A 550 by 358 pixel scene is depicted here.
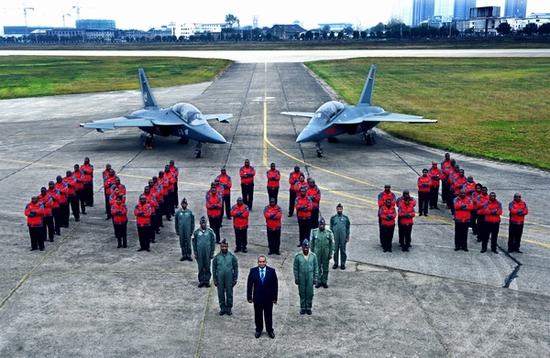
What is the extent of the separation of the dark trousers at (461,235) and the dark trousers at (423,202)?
270 cm

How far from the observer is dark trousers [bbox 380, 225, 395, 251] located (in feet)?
45.1

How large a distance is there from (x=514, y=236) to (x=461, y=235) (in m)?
1.26

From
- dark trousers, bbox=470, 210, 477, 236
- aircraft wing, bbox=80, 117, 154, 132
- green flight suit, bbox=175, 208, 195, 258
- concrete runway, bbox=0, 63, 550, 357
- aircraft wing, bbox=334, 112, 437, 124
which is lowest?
concrete runway, bbox=0, 63, 550, 357

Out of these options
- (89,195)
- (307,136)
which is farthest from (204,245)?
(307,136)

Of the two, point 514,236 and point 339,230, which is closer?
point 339,230

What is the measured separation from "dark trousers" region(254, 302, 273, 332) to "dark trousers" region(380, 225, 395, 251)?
506cm

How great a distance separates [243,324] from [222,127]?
80.2 ft

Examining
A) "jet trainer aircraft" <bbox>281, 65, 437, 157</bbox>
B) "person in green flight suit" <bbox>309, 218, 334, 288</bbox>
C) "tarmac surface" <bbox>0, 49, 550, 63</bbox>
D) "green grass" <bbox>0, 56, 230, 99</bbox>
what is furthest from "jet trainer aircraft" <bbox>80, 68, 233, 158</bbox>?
"tarmac surface" <bbox>0, 49, 550, 63</bbox>

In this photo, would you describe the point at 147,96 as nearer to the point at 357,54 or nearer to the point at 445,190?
the point at 445,190

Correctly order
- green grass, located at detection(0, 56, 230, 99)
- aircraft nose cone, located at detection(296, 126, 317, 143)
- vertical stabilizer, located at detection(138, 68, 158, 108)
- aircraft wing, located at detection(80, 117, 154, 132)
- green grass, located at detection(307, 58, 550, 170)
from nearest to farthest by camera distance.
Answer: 1. aircraft nose cone, located at detection(296, 126, 317, 143)
2. aircraft wing, located at detection(80, 117, 154, 132)
3. green grass, located at detection(307, 58, 550, 170)
4. vertical stabilizer, located at detection(138, 68, 158, 108)
5. green grass, located at detection(0, 56, 230, 99)

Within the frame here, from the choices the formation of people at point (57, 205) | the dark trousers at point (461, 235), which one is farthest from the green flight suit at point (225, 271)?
the dark trousers at point (461, 235)

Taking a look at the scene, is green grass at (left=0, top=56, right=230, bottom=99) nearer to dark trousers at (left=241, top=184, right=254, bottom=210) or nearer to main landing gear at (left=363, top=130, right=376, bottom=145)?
main landing gear at (left=363, top=130, right=376, bottom=145)

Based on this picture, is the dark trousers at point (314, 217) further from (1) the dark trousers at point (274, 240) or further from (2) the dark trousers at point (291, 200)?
(1) the dark trousers at point (274, 240)

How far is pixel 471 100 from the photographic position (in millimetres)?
42906
